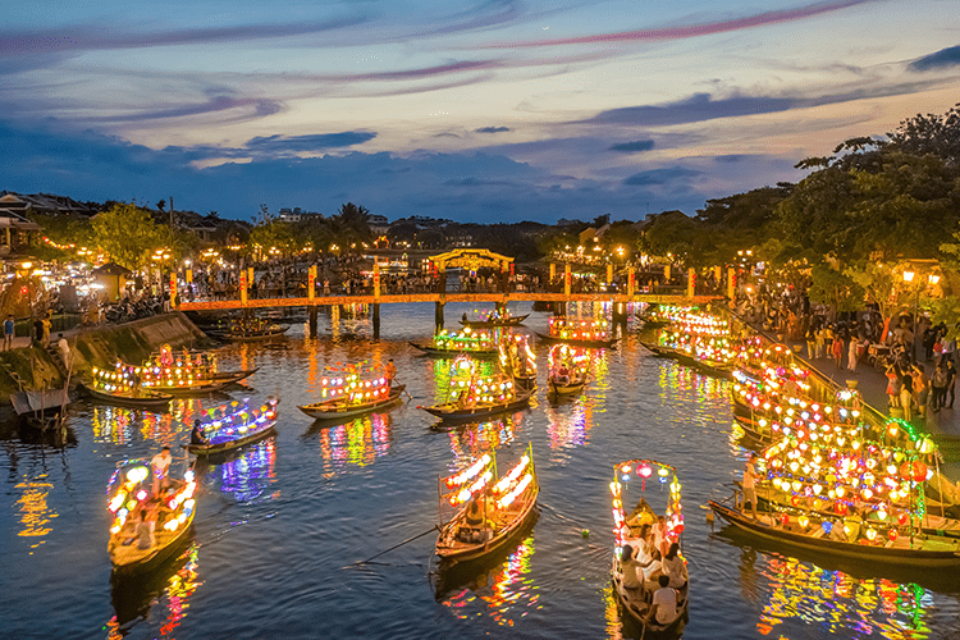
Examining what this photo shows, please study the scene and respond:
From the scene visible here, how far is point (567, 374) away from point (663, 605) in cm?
2934

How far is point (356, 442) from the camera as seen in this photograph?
39.5 meters

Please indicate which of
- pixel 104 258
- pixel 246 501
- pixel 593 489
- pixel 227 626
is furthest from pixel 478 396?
pixel 104 258

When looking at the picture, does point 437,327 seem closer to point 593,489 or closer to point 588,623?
point 593,489

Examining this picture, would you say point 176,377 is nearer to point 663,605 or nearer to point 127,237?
point 127,237

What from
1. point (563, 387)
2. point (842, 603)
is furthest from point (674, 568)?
point (563, 387)

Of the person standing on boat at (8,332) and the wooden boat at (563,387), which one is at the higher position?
the person standing on boat at (8,332)

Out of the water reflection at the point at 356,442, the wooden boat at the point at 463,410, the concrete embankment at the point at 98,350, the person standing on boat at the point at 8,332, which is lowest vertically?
the water reflection at the point at 356,442

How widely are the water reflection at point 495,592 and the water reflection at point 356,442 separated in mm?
11558

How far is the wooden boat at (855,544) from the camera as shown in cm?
2277

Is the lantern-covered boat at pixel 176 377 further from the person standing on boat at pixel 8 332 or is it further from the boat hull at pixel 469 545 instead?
the boat hull at pixel 469 545

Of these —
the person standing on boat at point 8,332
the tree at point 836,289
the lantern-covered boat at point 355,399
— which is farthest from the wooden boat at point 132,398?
the tree at point 836,289

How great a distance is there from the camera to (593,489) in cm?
3244

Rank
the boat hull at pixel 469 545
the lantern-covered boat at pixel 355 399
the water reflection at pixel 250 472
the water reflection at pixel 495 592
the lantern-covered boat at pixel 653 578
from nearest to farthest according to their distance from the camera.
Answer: the lantern-covered boat at pixel 653 578, the water reflection at pixel 495 592, the boat hull at pixel 469 545, the water reflection at pixel 250 472, the lantern-covered boat at pixel 355 399

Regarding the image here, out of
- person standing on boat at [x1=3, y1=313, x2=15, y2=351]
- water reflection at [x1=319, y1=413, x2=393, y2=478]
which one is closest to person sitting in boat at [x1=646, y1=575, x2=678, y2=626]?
water reflection at [x1=319, y1=413, x2=393, y2=478]
